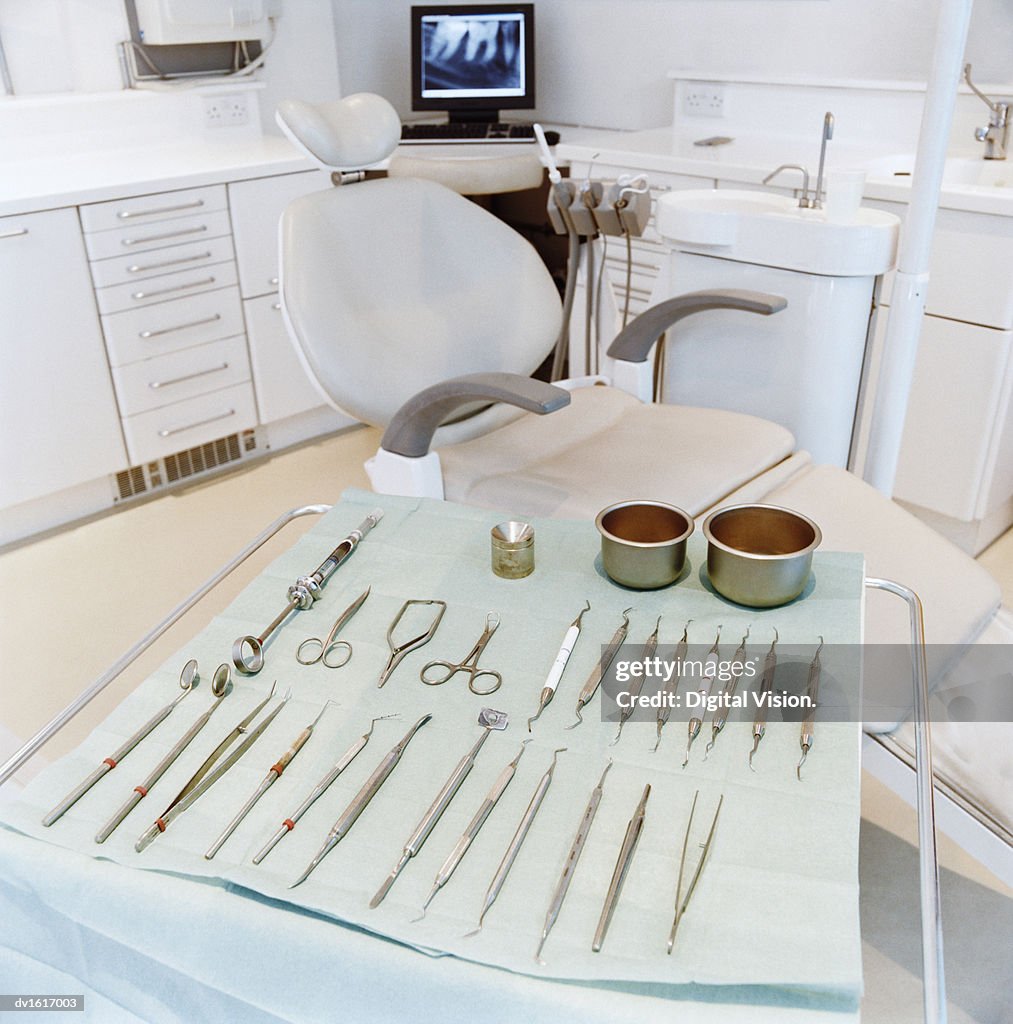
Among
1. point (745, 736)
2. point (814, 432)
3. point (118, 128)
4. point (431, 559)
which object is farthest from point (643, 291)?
point (745, 736)

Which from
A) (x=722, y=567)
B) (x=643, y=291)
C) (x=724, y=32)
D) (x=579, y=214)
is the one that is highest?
(x=724, y=32)

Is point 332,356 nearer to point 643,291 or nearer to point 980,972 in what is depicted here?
point 980,972

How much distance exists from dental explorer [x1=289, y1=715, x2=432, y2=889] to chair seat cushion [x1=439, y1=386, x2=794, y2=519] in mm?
630

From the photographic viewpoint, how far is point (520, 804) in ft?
2.80

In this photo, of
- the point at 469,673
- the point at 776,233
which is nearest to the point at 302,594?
the point at 469,673

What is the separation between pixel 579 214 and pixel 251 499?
1428 mm

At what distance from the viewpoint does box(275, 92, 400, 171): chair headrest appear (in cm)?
164

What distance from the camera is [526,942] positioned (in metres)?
0.72

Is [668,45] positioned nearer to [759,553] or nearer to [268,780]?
[759,553]

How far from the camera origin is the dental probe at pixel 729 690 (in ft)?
3.04

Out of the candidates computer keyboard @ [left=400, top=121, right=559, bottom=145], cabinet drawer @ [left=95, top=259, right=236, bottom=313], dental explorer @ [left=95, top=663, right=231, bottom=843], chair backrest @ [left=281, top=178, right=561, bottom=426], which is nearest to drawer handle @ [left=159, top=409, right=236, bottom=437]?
cabinet drawer @ [left=95, top=259, right=236, bottom=313]

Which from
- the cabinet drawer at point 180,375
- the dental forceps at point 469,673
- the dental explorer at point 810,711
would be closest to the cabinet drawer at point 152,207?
the cabinet drawer at point 180,375

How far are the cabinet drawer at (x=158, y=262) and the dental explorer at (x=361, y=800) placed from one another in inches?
87.9

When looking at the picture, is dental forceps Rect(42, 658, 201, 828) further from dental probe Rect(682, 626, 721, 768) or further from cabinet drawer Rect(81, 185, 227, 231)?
cabinet drawer Rect(81, 185, 227, 231)
